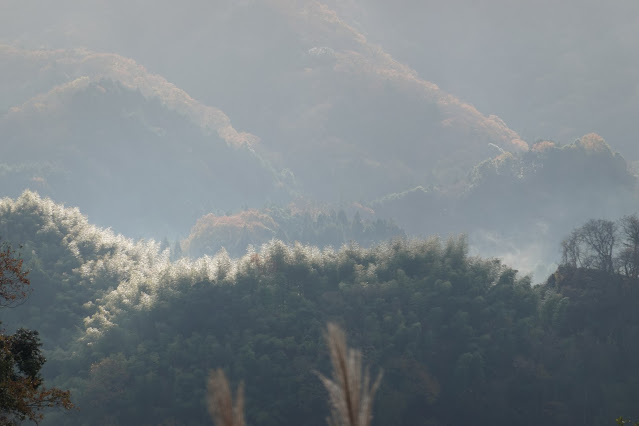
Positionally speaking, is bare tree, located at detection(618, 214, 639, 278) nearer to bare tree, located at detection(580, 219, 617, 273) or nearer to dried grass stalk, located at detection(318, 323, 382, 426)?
bare tree, located at detection(580, 219, 617, 273)

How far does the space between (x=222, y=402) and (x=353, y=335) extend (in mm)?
55268

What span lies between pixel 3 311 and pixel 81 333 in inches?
325

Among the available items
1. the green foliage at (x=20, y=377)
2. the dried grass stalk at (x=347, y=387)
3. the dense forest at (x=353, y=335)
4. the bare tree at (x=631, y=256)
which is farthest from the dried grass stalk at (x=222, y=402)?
the bare tree at (x=631, y=256)

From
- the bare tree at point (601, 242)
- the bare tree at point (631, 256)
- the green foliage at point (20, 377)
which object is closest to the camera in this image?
the green foliage at point (20, 377)

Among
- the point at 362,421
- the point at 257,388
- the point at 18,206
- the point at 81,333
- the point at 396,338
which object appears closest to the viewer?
the point at 362,421

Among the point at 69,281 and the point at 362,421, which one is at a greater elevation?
the point at 69,281

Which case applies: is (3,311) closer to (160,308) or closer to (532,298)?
(160,308)

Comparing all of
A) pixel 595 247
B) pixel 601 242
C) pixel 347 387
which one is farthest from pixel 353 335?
pixel 347 387

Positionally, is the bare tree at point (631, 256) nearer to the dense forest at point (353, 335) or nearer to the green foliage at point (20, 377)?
the dense forest at point (353, 335)

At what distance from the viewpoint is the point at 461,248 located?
226ft

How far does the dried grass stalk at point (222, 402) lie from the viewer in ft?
24.6

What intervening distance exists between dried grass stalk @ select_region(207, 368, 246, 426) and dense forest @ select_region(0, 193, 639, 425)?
159 ft

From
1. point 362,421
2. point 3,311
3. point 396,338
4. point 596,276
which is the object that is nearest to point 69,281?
point 3,311

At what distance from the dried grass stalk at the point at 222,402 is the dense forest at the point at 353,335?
159 feet
